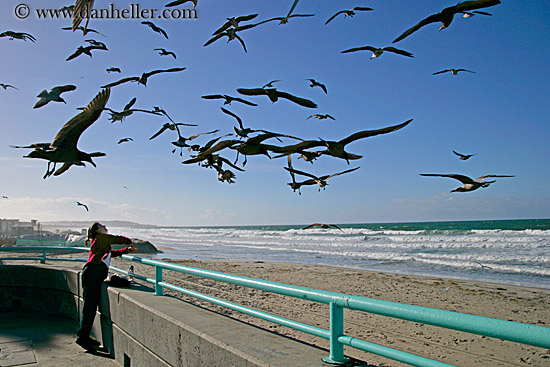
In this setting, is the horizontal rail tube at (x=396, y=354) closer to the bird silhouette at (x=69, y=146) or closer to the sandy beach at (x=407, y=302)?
the bird silhouette at (x=69, y=146)

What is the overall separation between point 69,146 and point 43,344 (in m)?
3.44

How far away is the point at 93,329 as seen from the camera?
5.46 meters

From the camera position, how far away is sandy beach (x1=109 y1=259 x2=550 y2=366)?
735cm

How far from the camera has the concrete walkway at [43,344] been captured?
460cm

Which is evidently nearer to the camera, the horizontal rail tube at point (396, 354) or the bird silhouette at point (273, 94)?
the horizontal rail tube at point (396, 354)

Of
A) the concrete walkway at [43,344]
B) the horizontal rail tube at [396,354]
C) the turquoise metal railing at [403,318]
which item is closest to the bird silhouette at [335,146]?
the turquoise metal railing at [403,318]

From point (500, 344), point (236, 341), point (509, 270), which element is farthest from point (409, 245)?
point (236, 341)

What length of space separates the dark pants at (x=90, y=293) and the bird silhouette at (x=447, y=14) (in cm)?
417

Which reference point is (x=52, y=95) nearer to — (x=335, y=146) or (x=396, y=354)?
(x=335, y=146)

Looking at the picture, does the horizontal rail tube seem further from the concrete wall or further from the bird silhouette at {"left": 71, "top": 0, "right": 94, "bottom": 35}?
the bird silhouette at {"left": 71, "top": 0, "right": 94, "bottom": 35}

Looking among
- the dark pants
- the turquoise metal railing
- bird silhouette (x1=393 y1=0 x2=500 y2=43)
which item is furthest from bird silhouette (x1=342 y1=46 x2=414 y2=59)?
the dark pants

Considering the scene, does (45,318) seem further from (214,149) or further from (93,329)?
(214,149)

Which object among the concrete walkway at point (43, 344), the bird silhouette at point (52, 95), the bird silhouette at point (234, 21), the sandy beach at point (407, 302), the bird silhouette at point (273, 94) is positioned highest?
the bird silhouette at point (234, 21)

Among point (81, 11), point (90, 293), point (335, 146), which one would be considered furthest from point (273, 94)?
point (90, 293)
